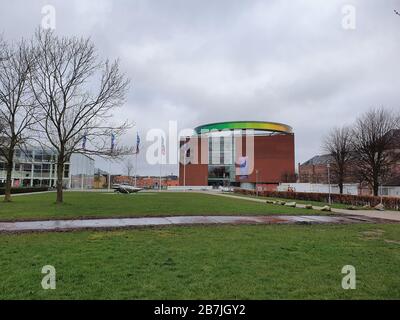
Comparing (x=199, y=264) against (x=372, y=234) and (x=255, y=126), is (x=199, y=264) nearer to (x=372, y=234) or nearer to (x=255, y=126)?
(x=372, y=234)

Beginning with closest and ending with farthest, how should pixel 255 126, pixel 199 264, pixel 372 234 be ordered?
pixel 199 264
pixel 372 234
pixel 255 126

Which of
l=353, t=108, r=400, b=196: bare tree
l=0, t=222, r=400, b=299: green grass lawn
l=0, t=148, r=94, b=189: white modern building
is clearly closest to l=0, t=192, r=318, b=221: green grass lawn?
l=0, t=222, r=400, b=299: green grass lawn

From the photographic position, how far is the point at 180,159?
101 metres

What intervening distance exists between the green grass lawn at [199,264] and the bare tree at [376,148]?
101 ft

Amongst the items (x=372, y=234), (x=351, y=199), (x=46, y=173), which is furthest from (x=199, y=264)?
(x=46, y=173)

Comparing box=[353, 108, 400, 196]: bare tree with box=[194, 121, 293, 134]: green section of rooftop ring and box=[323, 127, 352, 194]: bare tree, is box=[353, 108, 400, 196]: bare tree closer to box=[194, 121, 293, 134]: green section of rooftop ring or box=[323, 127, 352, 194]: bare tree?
box=[323, 127, 352, 194]: bare tree

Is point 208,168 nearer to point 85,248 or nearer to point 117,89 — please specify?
point 117,89

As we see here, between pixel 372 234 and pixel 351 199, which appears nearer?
pixel 372 234

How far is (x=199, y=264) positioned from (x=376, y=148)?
1491 inches

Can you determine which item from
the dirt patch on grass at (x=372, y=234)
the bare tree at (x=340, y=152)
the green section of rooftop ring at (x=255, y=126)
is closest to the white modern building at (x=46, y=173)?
the green section of rooftop ring at (x=255, y=126)

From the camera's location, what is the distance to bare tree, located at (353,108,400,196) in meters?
39.3

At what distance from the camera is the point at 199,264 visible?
7164 millimetres

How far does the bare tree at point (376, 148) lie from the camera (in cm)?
3931

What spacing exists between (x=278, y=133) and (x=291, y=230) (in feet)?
286
